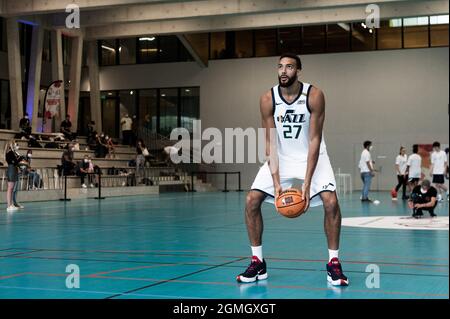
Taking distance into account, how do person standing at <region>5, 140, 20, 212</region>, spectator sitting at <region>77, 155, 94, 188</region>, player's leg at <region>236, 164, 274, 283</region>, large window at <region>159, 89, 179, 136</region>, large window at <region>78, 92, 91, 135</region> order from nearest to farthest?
player's leg at <region>236, 164, 274, 283</region>
person standing at <region>5, 140, 20, 212</region>
spectator sitting at <region>77, 155, 94, 188</region>
large window at <region>159, 89, 179, 136</region>
large window at <region>78, 92, 91, 135</region>

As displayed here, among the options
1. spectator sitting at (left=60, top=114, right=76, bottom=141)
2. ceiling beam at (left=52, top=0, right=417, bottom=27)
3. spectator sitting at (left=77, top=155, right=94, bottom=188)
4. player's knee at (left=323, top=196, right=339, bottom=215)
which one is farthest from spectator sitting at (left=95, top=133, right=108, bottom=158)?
player's knee at (left=323, top=196, right=339, bottom=215)

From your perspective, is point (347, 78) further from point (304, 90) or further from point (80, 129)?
point (304, 90)

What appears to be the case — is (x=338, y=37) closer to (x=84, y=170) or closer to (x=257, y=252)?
(x=84, y=170)

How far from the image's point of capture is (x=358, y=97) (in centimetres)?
3559

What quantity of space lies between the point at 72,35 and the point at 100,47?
7.31 m

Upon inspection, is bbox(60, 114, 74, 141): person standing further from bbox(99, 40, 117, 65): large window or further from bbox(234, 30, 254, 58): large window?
bbox(234, 30, 254, 58): large window

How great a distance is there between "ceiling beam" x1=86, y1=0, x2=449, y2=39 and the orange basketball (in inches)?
932

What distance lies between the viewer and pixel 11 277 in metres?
6.55

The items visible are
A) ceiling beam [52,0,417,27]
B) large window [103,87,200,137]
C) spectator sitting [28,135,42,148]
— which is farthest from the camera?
large window [103,87,200,137]

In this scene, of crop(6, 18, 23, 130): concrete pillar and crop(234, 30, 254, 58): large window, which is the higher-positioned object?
crop(234, 30, 254, 58): large window

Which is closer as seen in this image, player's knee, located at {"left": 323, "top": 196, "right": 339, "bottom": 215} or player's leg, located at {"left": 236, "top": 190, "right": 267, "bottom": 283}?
player's knee, located at {"left": 323, "top": 196, "right": 339, "bottom": 215}

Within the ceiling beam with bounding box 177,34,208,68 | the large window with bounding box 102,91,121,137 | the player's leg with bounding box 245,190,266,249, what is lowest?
the player's leg with bounding box 245,190,266,249

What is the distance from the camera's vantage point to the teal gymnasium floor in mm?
5695
